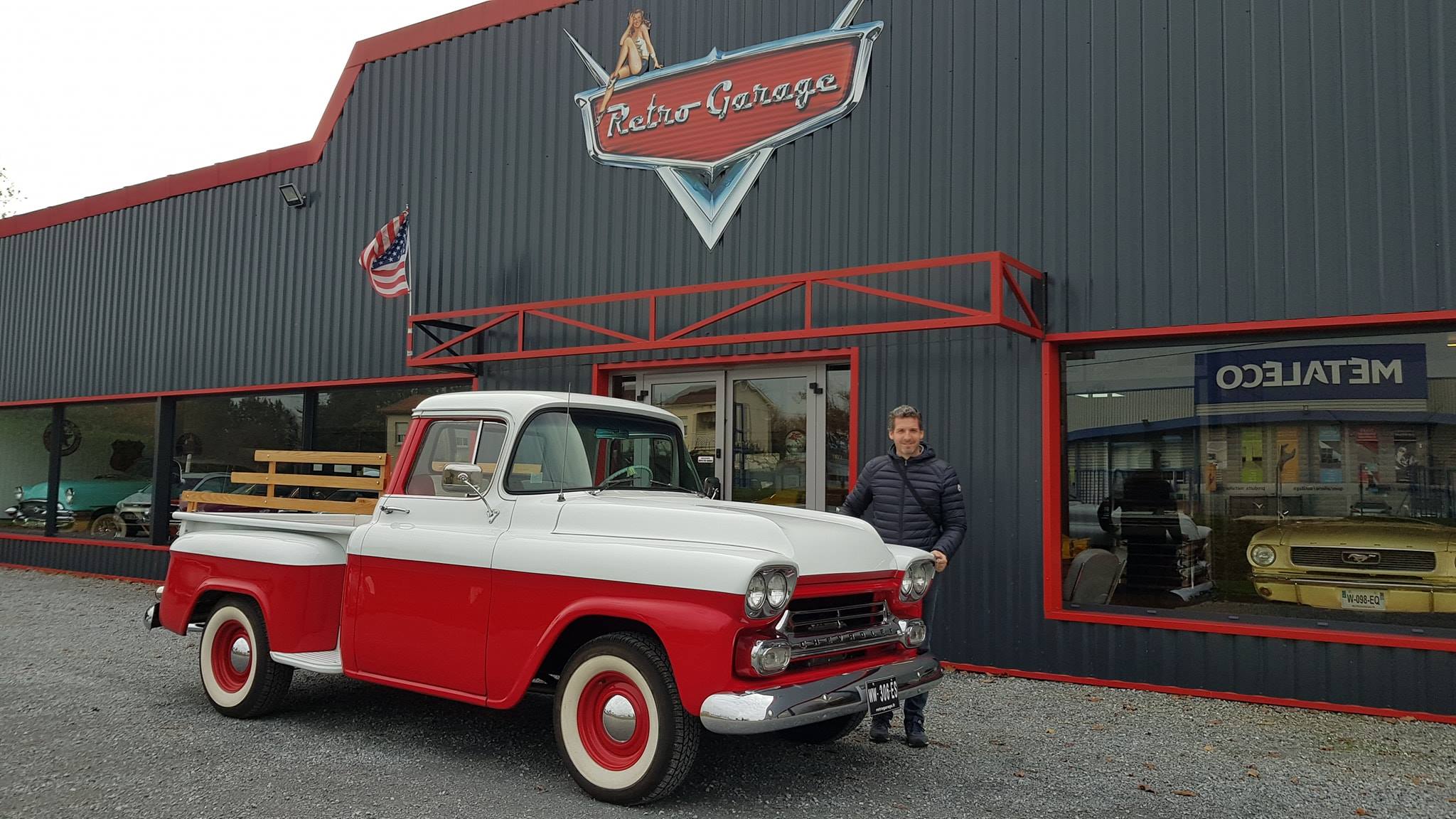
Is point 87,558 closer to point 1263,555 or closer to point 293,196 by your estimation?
point 293,196

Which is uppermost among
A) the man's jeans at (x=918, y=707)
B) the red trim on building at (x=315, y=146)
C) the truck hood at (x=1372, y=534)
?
the red trim on building at (x=315, y=146)

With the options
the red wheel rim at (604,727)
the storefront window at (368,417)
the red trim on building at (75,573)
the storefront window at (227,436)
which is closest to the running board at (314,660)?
the red wheel rim at (604,727)

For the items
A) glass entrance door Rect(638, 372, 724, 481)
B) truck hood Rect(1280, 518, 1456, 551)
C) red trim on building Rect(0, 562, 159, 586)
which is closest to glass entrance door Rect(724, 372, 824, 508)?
glass entrance door Rect(638, 372, 724, 481)

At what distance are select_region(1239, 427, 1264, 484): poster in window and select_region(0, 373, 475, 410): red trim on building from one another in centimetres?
782

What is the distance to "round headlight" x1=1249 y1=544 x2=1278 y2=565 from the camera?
24.7 feet

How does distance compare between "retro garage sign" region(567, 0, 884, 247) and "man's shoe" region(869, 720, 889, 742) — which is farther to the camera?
"retro garage sign" region(567, 0, 884, 247)

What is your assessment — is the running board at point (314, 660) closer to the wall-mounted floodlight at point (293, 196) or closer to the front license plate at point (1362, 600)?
the front license plate at point (1362, 600)

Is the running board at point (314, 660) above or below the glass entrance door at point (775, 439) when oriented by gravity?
below

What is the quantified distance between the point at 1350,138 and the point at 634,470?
559 cm

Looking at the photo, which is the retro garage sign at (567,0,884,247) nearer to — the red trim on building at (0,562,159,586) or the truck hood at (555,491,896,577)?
the truck hood at (555,491,896,577)

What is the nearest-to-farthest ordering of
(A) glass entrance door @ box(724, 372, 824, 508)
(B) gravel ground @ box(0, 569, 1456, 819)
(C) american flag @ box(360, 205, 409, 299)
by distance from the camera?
(B) gravel ground @ box(0, 569, 1456, 819) → (A) glass entrance door @ box(724, 372, 824, 508) → (C) american flag @ box(360, 205, 409, 299)

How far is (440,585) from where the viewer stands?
5340 millimetres

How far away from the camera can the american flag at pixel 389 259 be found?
11344 mm

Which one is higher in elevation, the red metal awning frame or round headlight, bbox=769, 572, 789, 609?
the red metal awning frame
